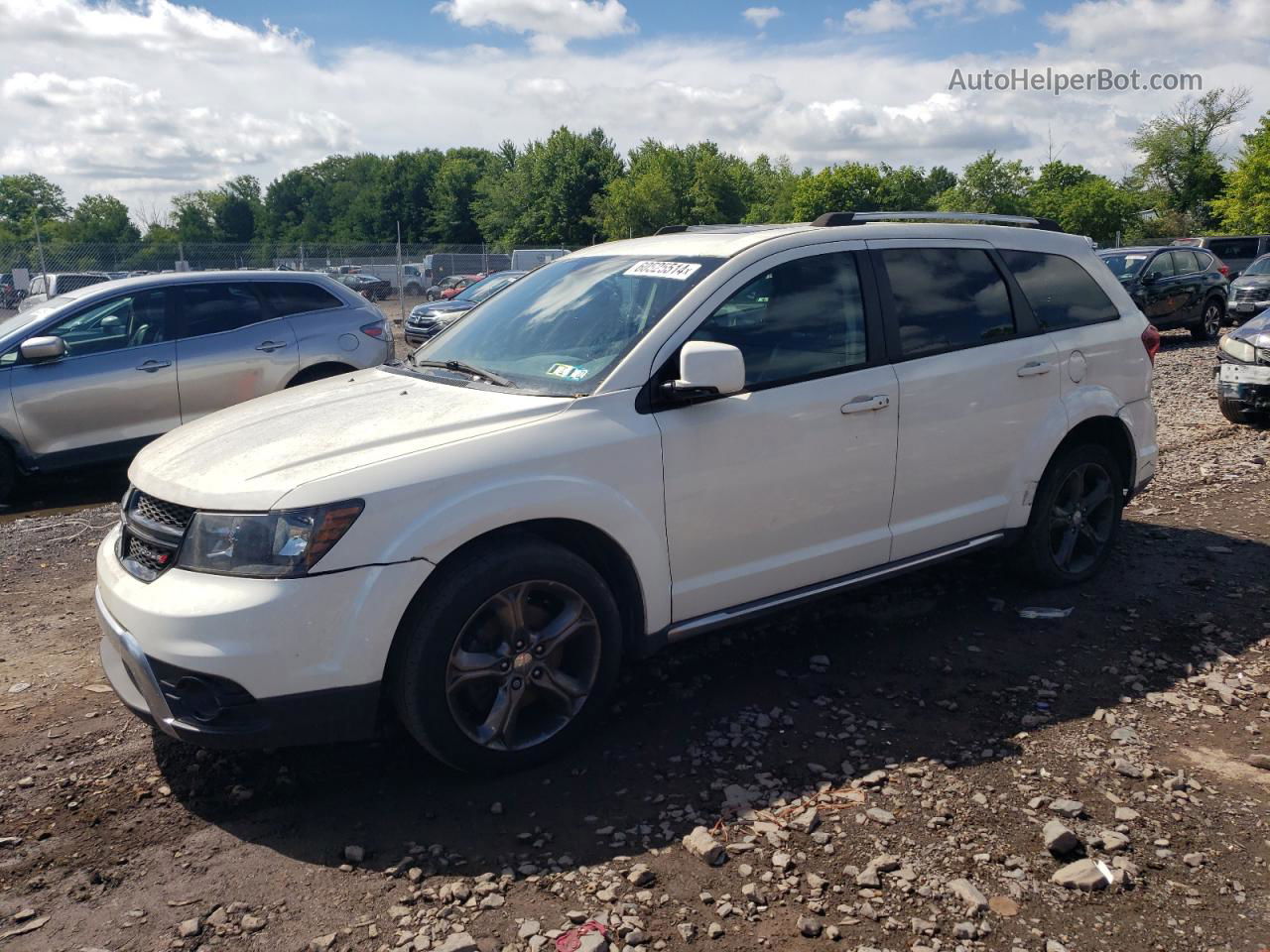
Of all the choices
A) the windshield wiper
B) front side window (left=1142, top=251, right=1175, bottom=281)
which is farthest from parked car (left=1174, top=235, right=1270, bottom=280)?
the windshield wiper

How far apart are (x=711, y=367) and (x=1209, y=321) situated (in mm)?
17939

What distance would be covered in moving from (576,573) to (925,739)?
149 cm

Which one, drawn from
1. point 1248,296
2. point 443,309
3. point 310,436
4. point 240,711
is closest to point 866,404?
point 310,436

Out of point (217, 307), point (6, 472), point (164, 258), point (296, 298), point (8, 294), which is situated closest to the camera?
point (6, 472)

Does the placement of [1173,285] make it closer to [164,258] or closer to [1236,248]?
[1236,248]

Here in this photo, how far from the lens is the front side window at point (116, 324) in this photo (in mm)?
8336

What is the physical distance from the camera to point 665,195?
202 ft

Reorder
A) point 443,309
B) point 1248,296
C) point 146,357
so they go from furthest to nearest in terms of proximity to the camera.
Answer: point 443,309
point 1248,296
point 146,357

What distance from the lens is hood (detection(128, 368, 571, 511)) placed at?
10.7ft

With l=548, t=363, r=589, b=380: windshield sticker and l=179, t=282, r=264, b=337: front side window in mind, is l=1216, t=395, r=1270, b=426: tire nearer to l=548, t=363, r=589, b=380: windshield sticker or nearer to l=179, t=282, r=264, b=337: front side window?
l=548, t=363, r=589, b=380: windshield sticker

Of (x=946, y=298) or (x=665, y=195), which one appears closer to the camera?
(x=946, y=298)

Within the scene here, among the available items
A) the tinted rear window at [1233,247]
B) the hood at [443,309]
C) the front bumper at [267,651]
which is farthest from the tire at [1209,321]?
the front bumper at [267,651]

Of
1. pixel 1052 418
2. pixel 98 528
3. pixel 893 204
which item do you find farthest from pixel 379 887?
pixel 893 204

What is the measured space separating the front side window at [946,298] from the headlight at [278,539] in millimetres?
2566
